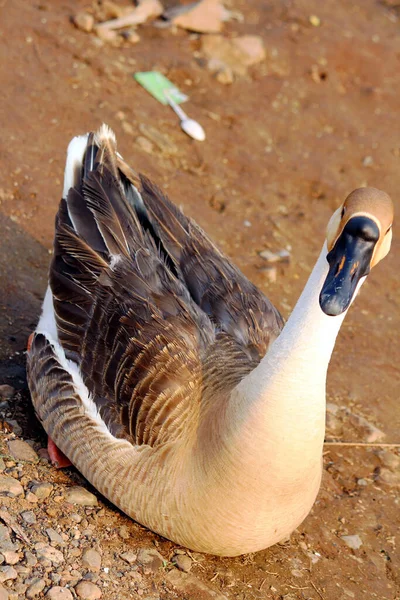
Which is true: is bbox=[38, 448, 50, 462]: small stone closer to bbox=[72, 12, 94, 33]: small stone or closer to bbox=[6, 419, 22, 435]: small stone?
bbox=[6, 419, 22, 435]: small stone

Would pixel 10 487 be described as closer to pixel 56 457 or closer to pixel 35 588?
pixel 56 457

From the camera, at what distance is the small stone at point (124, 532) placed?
12.9ft

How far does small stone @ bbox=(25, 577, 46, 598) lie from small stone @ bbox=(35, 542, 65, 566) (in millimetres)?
127

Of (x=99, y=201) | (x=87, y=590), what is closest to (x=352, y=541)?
(x=87, y=590)

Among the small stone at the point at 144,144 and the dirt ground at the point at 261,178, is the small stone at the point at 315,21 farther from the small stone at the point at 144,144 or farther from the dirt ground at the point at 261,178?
the small stone at the point at 144,144

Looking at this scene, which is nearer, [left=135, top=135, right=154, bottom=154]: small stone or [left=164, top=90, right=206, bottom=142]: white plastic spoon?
[left=135, top=135, right=154, bottom=154]: small stone

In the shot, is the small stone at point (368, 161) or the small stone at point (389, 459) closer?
the small stone at point (389, 459)

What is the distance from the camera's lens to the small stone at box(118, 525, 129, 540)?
3.92m

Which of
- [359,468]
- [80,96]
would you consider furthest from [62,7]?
[359,468]

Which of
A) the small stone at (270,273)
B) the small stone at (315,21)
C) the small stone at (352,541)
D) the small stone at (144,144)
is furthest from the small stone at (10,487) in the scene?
the small stone at (315,21)

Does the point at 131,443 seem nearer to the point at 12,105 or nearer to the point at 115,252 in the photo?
the point at 115,252

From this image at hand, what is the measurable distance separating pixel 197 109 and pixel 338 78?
199 centimetres

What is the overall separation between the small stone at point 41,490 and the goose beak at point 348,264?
171 centimetres

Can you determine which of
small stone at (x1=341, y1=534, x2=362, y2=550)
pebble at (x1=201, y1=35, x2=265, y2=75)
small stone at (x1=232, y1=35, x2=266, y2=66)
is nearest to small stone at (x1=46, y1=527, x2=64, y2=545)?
small stone at (x1=341, y1=534, x2=362, y2=550)
